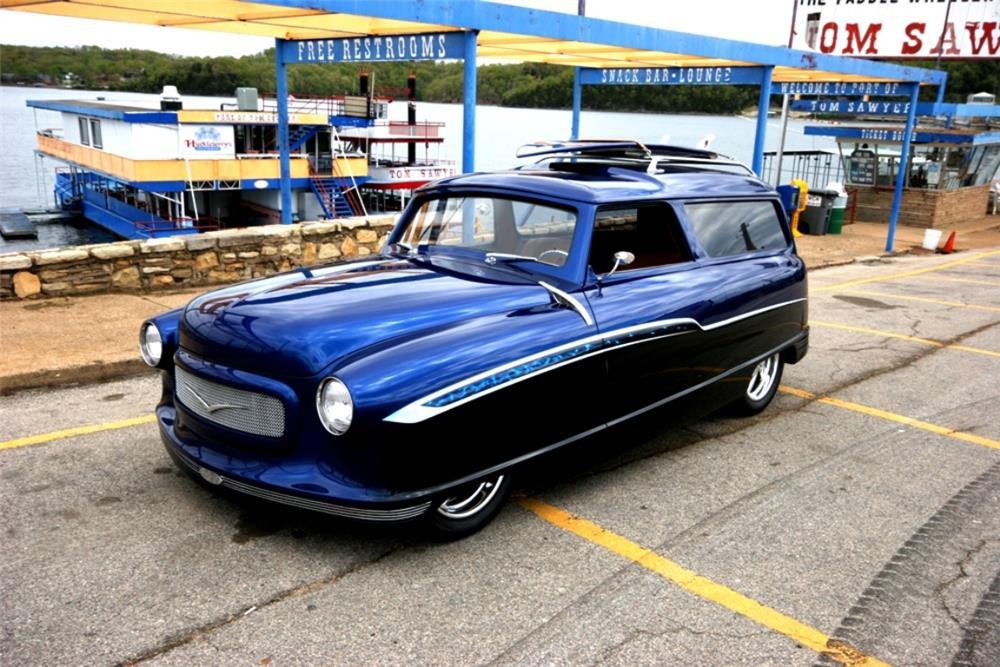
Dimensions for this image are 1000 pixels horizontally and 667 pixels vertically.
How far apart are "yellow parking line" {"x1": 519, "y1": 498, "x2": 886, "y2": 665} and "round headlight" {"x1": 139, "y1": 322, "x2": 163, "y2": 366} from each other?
2146 mm

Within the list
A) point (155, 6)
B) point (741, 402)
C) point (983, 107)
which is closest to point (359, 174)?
point (983, 107)

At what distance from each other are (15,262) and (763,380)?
6947mm

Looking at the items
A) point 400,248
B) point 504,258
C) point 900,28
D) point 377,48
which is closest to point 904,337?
point 504,258

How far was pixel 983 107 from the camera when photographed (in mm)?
24688

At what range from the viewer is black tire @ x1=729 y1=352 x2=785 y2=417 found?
599cm

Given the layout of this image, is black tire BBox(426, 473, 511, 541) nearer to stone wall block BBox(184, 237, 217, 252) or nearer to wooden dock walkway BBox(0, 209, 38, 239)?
stone wall block BBox(184, 237, 217, 252)

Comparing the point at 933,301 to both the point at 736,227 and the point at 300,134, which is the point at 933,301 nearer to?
the point at 736,227

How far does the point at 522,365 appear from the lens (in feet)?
12.6

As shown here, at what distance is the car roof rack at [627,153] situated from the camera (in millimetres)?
5527

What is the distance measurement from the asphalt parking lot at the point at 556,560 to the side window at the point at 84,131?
40819mm

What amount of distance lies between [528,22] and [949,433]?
6.63 m

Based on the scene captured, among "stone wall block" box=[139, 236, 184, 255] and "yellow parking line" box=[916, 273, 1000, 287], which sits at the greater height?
"stone wall block" box=[139, 236, 184, 255]

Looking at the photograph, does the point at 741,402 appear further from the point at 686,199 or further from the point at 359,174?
the point at 359,174

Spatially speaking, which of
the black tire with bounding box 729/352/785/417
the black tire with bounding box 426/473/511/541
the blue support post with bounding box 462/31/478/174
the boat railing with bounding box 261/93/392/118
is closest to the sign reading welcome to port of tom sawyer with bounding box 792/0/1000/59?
the blue support post with bounding box 462/31/478/174
